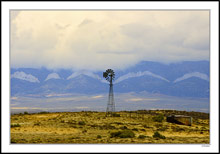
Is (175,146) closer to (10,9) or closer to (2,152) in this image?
(2,152)

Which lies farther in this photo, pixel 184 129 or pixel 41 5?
pixel 184 129

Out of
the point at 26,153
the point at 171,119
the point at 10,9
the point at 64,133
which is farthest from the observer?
the point at 171,119

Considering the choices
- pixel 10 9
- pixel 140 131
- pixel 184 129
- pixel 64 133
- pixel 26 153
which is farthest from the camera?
pixel 184 129

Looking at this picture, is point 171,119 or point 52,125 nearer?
point 52,125

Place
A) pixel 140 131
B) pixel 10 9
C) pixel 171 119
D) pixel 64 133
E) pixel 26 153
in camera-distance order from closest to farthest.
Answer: pixel 26 153 < pixel 10 9 < pixel 64 133 < pixel 140 131 < pixel 171 119

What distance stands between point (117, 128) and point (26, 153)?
1656cm

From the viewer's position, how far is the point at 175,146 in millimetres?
24672

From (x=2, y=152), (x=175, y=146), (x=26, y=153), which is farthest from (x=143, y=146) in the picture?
(x=2, y=152)

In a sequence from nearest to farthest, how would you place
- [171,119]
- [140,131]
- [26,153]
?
[26,153] → [140,131] → [171,119]

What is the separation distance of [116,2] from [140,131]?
16.4 m

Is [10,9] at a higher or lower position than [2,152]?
higher

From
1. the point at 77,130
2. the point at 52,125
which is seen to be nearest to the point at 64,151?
the point at 77,130

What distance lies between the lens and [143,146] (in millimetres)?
24391

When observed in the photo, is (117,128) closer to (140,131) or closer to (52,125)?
(140,131)
